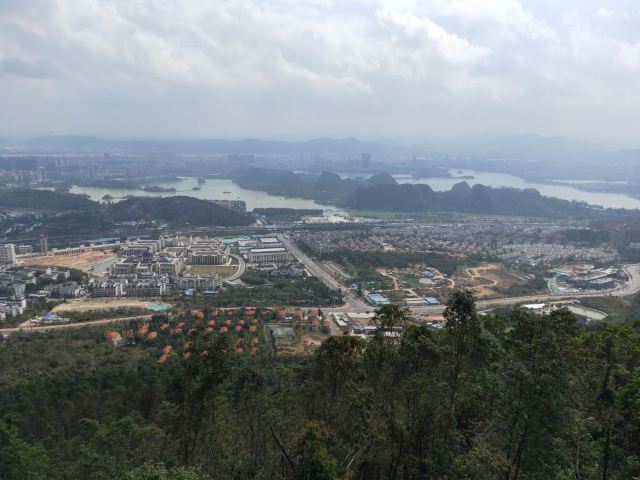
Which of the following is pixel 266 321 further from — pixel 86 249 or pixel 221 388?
pixel 86 249

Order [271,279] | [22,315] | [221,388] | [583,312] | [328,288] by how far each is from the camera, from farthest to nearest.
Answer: [271,279] < [328,288] < [583,312] < [22,315] < [221,388]

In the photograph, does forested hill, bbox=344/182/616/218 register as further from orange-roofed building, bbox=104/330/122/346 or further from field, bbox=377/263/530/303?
orange-roofed building, bbox=104/330/122/346

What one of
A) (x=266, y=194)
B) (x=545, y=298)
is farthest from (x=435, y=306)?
(x=266, y=194)

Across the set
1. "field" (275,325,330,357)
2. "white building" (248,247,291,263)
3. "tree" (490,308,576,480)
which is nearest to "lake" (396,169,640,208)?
"white building" (248,247,291,263)

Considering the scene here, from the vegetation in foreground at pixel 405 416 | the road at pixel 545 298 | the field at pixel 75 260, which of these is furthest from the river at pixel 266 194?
the vegetation in foreground at pixel 405 416

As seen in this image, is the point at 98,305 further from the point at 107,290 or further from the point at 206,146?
the point at 206,146

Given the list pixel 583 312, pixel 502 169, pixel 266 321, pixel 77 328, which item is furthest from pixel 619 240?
pixel 502 169

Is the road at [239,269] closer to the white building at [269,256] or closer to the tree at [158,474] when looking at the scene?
the white building at [269,256]
